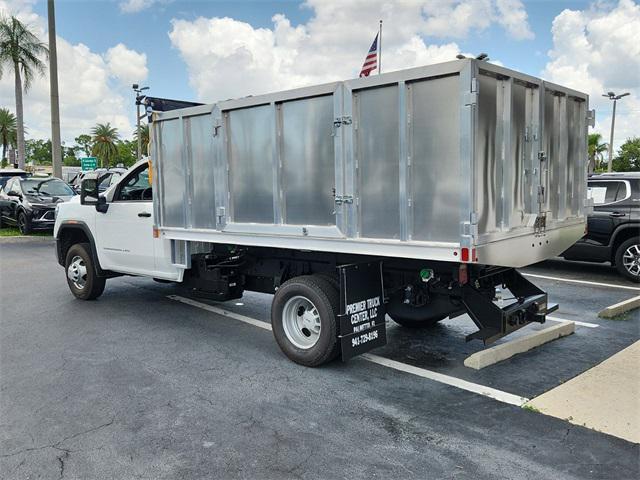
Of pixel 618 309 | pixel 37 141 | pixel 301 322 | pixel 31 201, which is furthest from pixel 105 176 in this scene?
pixel 37 141

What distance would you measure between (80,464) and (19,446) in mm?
594

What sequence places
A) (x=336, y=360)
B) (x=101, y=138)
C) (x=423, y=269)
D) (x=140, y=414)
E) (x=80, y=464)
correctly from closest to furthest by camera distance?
(x=80, y=464) < (x=140, y=414) < (x=423, y=269) < (x=336, y=360) < (x=101, y=138)

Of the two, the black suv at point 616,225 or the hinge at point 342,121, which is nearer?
the hinge at point 342,121

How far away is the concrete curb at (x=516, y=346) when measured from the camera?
531cm

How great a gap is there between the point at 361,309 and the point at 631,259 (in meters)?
6.47

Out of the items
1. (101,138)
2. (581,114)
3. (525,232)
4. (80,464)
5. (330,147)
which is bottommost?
A: (80,464)

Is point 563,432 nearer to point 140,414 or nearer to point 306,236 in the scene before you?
point 306,236

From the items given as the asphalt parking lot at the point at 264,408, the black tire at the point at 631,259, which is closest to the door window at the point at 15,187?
the asphalt parking lot at the point at 264,408

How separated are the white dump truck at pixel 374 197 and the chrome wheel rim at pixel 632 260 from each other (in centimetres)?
411

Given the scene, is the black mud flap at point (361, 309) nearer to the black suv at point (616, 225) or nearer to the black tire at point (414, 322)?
the black tire at point (414, 322)

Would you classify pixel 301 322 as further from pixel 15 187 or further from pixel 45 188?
pixel 15 187

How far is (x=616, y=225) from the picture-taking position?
9.63 metres

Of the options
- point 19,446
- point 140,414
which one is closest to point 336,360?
point 140,414

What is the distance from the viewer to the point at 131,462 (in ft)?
12.0
